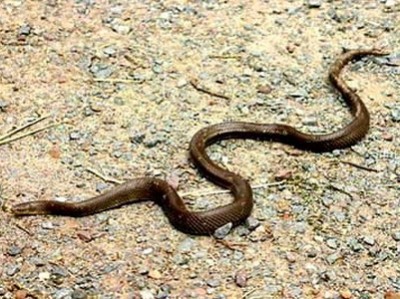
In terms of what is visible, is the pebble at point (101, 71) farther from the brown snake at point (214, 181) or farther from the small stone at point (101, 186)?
the small stone at point (101, 186)

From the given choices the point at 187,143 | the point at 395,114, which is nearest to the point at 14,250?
the point at 187,143

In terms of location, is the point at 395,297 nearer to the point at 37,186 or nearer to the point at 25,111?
the point at 37,186

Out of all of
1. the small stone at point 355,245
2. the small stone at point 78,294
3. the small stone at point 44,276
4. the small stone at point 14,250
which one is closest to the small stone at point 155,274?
the small stone at point 78,294

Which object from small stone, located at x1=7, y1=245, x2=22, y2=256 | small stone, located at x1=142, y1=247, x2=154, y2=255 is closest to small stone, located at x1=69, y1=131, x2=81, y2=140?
small stone, located at x1=7, y1=245, x2=22, y2=256

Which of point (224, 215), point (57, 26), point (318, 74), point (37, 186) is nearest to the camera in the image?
point (224, 215)

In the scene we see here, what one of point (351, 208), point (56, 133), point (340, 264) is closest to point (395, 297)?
point (340, 264)

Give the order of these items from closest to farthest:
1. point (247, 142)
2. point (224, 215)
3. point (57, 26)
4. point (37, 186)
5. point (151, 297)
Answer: point (151, 297) → point (224, 215) → point (37, 186) → point (247, 142) → point (57, 26)

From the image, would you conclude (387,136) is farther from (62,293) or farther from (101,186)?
(62,293)
